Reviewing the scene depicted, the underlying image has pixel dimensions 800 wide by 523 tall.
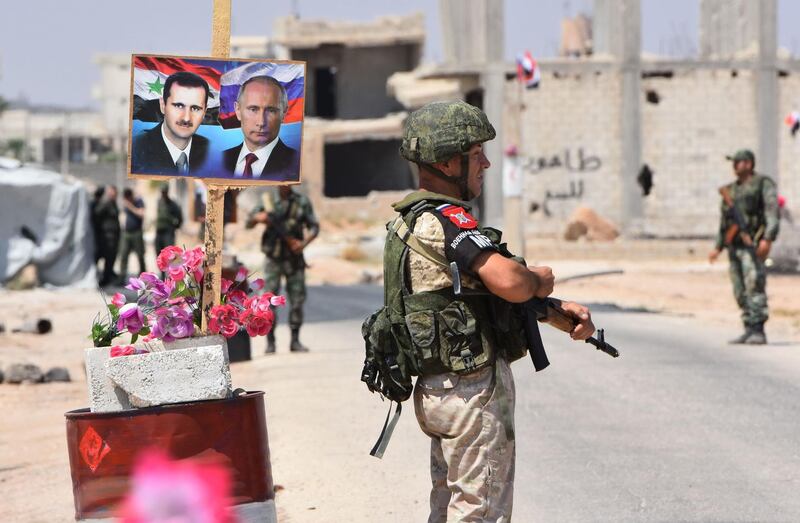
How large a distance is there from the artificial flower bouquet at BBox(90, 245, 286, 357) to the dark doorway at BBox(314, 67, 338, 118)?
159 feet

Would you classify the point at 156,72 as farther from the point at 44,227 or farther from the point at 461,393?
the point at 44,227

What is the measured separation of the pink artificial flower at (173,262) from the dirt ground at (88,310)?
7.27 ft

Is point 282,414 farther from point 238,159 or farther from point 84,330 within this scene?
point 84,330

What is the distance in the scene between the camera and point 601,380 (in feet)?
35.1

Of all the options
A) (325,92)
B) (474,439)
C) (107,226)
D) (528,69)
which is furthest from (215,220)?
(325,92)

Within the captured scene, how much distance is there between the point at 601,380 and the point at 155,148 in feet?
21.5

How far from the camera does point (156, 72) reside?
15.5 ft

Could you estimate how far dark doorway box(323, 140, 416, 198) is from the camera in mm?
49656

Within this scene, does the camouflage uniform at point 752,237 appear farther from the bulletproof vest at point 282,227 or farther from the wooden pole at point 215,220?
the wooden pole at point 215,220

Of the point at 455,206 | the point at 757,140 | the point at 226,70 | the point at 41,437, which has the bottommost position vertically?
the point at 41,437

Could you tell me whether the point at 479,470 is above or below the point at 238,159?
below

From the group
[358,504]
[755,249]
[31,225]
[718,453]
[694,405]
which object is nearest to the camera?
[358,504]

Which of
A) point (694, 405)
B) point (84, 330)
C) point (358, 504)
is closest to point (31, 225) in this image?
point (84, 330)

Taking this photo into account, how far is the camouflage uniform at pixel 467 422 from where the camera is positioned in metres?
4.13
